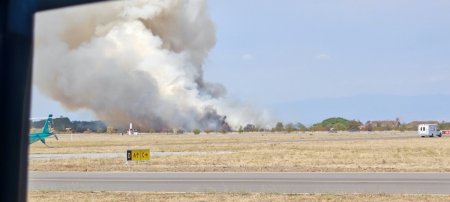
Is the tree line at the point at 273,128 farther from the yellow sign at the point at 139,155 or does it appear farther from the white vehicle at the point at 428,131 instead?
the yellow sign at the point at 139,155

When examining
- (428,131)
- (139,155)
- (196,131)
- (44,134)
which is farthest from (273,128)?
(139,155)

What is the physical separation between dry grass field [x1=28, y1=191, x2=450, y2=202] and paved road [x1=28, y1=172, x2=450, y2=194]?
1.24 metres

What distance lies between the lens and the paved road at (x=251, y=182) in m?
18.7

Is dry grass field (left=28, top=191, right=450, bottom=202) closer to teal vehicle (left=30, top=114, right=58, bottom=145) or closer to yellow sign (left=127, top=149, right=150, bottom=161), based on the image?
yellow sign (left=127, top=149, right=150, bottom=161)

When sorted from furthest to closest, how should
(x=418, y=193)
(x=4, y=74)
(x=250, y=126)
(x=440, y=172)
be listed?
1. (x=250, y=126)
2. (x=440, y=172)
3. (x=418, y=193)
4. (x=4, y=74)

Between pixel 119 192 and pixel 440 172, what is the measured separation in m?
12.4

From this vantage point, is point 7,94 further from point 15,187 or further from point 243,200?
point 243,200

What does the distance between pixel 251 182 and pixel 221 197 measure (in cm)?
457

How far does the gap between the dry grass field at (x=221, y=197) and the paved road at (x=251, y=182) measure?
4.06ft

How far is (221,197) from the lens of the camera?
16531 mm

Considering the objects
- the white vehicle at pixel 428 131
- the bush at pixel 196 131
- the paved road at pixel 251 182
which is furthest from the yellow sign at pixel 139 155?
the bush at pixel 196 131

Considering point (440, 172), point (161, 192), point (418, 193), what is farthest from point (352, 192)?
point (440, 172)

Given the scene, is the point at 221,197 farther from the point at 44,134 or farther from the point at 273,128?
the point at 273,128

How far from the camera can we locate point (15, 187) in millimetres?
3566
